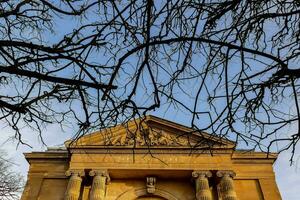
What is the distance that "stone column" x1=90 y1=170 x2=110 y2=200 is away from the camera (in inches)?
702

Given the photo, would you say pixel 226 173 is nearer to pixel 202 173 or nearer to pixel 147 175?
pixel 202 173

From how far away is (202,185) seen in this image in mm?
18156

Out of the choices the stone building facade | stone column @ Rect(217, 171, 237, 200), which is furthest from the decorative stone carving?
stone column @ Rect(217, 171, 237, 200)

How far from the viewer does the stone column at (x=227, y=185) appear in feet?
58.7

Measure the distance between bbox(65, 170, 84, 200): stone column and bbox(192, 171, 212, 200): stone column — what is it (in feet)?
17.7

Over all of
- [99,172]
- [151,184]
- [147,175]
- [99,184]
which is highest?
[147,175]

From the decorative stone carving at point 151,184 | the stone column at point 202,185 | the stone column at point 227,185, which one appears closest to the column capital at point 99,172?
the decorative stone carving at point 151,184

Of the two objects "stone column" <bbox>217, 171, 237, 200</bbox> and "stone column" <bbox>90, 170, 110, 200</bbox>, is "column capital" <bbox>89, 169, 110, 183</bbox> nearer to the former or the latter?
"stone column" <bbox>90, 170, 110, 200</bbox>

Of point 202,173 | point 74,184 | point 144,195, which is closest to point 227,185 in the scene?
point 202,173

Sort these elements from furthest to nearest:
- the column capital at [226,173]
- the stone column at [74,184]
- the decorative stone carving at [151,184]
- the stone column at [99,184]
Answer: the decorative stone carving at [151,184], the column capital at [226,173], the stone column at [74,184], the stone column at [99,184]

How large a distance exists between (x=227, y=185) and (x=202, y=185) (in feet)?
3.76

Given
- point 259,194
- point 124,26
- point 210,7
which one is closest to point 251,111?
point 210,7

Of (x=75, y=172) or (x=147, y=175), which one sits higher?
(x=147, y=175)

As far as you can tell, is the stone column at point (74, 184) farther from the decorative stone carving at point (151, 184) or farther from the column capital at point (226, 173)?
the column capital at point (226, 173)
